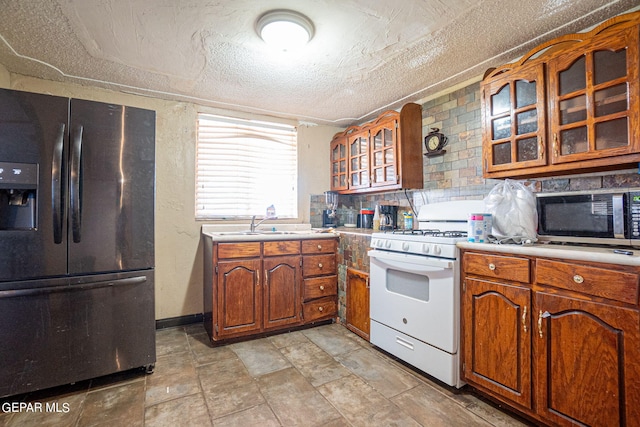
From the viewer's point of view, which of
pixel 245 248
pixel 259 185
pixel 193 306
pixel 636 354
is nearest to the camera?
pixel 636 354

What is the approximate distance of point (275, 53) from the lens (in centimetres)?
206

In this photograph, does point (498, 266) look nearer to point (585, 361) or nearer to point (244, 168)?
point (585, 361)

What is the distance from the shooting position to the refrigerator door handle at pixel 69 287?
167cm

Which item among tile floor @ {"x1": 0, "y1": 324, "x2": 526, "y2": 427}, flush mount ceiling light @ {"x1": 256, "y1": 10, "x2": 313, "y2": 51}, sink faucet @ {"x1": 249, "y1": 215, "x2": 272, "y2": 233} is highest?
flush mount ceiling light @ {"x1": 256, "y1": 10, "x2": 313, "y2": 51}

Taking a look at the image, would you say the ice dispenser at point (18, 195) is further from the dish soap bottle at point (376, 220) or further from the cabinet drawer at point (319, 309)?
the dish soap bottle at point (376, 220)

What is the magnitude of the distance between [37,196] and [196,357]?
4.85 ft

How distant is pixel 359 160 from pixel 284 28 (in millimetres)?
1662

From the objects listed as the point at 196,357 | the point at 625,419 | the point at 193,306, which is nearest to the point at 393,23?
the point at 625,419

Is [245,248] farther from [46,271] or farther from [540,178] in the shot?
[540,178]

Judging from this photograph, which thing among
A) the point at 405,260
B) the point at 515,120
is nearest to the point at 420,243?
the point at 405,260

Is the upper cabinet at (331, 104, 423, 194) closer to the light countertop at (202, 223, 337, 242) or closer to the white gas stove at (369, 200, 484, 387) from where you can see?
the white gas stove at (369, 200, 484, 387)

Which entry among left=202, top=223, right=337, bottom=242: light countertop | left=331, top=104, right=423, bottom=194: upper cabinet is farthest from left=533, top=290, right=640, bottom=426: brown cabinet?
left=202, top=223, right=337, bottom=242: light countertop

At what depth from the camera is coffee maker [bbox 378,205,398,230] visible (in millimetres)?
2965

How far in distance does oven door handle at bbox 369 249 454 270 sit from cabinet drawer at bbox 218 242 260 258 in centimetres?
99
